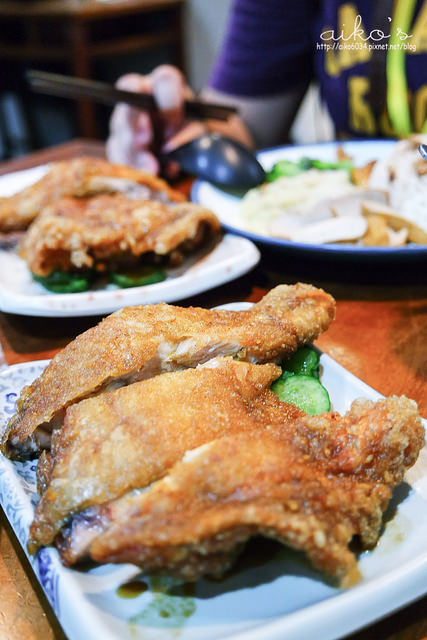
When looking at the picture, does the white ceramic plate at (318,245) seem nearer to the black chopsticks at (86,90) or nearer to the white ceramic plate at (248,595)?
the black chopsticks at (86,90)

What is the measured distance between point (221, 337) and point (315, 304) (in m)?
0.34

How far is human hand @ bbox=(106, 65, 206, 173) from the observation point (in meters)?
3.25

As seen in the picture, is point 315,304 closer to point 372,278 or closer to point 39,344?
point 372,278

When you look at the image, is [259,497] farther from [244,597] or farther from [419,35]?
[419,35]

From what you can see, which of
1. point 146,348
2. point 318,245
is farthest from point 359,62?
point 146,348

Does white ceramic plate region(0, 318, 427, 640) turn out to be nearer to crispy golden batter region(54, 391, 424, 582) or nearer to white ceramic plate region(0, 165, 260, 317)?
crispy golden batter region(54, 391, 424, 582)

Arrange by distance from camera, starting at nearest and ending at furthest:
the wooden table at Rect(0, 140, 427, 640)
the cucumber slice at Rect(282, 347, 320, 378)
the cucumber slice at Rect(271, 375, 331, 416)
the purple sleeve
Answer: the wooden table at Rect(0, 140, 427, 640) < the cucumber slice at Rect(271, 375, 331, 416) < the cucumber slice at Rect(282, 347, 320, 378) < the purple sleeve

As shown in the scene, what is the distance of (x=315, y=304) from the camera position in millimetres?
1521

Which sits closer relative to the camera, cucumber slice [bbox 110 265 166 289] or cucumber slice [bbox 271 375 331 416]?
cucumber slice [bbox 271 375 331 416]

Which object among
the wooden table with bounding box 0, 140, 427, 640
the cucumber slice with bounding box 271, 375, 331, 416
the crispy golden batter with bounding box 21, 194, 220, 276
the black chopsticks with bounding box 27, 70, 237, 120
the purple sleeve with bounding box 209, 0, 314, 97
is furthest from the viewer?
the purple sleeve with bounding box 209, 0, 314, 97

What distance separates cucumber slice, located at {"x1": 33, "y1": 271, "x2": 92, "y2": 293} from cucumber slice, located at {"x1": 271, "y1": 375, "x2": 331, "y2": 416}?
1.01 metres

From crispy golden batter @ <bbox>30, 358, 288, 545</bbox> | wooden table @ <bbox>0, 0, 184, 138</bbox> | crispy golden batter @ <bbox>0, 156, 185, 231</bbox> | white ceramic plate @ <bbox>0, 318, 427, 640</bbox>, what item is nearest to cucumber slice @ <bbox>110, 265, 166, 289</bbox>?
crispy golden batter @ <bbox>0, 156, 185, 231</bbox>

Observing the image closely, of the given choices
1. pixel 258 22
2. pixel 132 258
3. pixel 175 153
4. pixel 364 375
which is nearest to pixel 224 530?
pixel 364 375

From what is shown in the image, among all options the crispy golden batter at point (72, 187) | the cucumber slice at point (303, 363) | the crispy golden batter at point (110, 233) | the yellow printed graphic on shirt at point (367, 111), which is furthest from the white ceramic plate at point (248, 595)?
the yellow printed graphic on shirt at point (367, 111)
